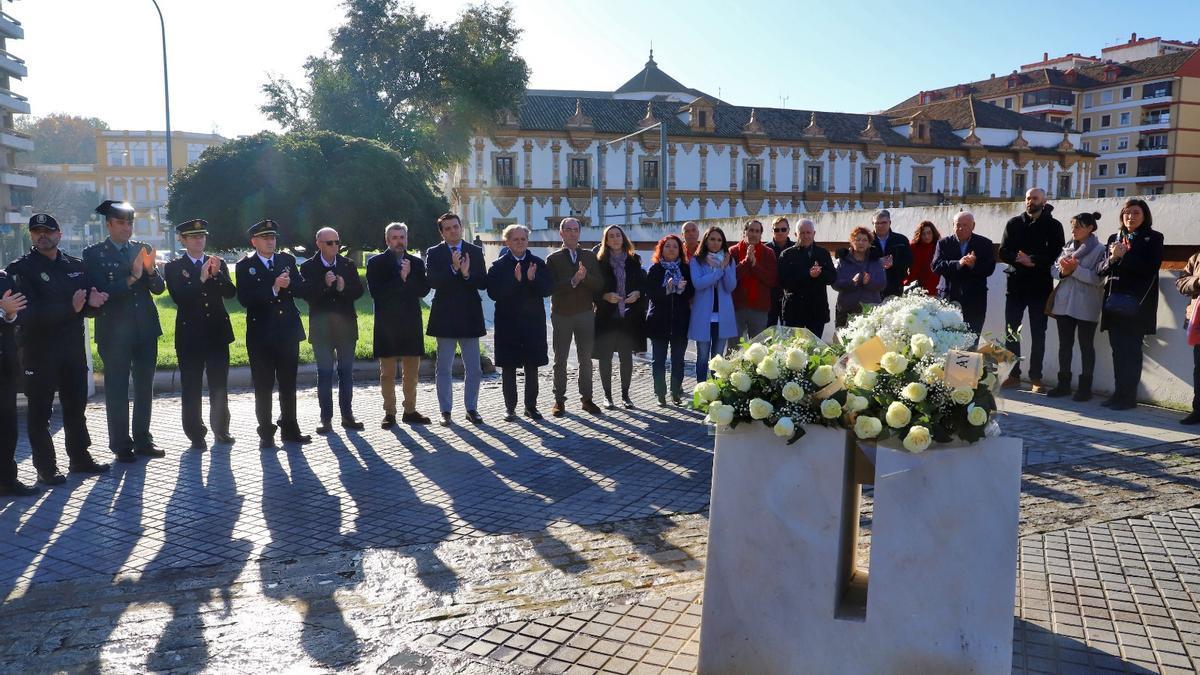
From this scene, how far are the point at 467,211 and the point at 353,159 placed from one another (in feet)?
99.3

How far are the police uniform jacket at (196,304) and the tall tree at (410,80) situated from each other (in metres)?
40.1

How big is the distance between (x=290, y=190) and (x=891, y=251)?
88.9 ft

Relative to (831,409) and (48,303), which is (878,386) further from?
(48,303)

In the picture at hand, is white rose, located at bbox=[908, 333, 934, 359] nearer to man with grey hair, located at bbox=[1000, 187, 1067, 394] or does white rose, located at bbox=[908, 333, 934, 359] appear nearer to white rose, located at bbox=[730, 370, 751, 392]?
white rose, located at bbox=[730, 370, 751, 392]

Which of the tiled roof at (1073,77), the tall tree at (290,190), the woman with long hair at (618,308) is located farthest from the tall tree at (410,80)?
the tiled roof at (1073,77)

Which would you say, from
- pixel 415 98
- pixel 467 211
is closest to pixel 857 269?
pixel 415 98

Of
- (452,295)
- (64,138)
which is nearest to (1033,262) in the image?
(452,295)

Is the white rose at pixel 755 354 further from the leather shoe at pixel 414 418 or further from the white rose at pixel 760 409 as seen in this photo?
the leather shoe at pixel 414 418

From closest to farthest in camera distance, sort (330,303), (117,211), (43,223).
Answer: (43,223), (117,211), (330,303)

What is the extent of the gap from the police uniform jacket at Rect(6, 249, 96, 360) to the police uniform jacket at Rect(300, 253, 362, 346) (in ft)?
6.21

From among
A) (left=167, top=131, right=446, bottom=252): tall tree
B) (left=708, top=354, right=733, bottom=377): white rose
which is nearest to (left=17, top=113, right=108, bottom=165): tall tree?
(left=167, top=131, right=446, bottom=252): tall tree

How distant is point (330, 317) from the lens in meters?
8.79

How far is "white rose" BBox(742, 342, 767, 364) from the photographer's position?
388cm

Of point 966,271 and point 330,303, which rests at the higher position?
point 966,271
